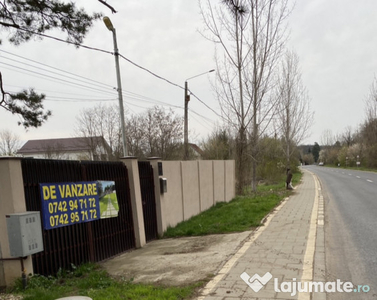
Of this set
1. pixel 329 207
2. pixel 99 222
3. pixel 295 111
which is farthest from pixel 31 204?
pixel 295 111

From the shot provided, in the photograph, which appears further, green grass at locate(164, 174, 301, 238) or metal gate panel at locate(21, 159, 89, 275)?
green grass at locate(164, 174, 301, 238)

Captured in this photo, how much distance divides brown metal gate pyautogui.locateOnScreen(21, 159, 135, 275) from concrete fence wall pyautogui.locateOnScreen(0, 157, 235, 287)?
0.62 feet

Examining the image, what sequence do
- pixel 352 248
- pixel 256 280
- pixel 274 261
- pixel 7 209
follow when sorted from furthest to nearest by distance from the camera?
pixel 352 248, pixel 274 261, pixel 7 209, pixel 256 280

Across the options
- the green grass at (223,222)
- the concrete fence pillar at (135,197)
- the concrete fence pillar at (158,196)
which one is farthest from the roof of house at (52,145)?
the concrete fence pillar at (135,197)

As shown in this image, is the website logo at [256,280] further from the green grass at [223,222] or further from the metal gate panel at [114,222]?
the green grass at [223,222]

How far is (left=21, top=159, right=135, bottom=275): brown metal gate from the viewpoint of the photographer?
5.06m

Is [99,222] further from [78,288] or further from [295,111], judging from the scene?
[295,111]

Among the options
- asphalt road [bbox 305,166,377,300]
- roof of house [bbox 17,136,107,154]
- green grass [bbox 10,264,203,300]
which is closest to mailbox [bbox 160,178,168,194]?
green grass [bbox 10,264,203,300]

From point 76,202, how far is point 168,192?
3.71 m

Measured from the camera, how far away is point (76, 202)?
5852 millimetres

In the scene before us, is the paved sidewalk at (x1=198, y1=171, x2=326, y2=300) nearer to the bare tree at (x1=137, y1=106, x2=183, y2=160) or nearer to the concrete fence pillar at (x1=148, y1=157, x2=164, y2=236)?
the concrete fence pillar at (x1=148, y1=157, x2=164, y2=236)

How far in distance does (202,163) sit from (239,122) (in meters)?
4.79

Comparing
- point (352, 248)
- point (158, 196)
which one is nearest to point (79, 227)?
point (158, 196)

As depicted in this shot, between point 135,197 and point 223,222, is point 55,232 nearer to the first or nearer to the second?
point 135,197
